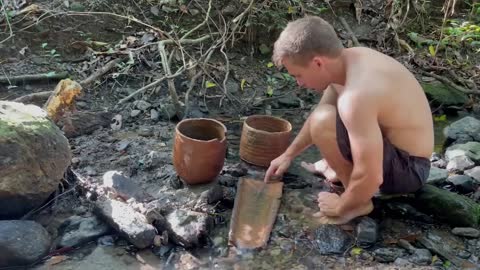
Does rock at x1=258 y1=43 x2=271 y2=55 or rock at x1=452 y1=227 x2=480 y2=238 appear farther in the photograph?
rock at x1=258 y1=43 x2=271 y2=55

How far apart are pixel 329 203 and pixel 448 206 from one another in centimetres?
60

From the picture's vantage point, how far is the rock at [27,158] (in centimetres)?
277

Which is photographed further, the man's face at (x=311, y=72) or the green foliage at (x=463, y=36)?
the green foliage at (x=463, y=36)

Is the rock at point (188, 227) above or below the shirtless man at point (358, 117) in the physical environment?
below

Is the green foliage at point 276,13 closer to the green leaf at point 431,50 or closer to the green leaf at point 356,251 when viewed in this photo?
the green leaf at point 431,50

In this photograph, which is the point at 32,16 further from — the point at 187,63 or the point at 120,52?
the point at 187,63

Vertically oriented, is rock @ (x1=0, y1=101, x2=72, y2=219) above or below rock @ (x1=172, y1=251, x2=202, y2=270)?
above

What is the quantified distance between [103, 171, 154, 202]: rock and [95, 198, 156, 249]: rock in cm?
14

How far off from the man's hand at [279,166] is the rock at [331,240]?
0.41 metres

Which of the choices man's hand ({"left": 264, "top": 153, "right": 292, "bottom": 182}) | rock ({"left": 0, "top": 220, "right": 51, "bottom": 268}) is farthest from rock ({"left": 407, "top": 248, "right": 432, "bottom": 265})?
rock ({"left": 0, "top": 220, "right": 51, "bottom": 268})

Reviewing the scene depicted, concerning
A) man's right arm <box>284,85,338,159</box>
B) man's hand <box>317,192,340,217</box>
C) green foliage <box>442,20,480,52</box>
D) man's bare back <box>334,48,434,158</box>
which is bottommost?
man's hand <box>317,192,340,217</box>

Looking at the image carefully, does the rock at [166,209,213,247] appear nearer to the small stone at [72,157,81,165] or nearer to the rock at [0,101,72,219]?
the rock at [0,101,72,219]

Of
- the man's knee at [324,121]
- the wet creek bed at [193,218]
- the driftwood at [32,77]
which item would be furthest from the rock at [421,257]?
the driftwood at [32,77]

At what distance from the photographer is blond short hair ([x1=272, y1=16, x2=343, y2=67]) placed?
8.75ft
